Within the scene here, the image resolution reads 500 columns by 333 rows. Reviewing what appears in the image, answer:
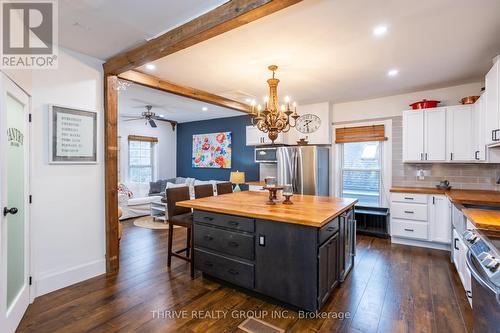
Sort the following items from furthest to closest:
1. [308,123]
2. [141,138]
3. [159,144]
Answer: [159,144], [141,138], [308,123]

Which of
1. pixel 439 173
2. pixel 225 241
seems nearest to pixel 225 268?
pixel 225 241

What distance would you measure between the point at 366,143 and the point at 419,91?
4.02 ft

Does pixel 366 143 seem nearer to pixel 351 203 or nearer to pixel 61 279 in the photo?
pixel 351 203

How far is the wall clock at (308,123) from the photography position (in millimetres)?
5234

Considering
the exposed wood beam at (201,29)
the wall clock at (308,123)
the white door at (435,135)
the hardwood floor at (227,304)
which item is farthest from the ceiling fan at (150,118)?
the white door at (435,135)

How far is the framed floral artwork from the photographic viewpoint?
6977mm

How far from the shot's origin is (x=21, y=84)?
7.40 ft

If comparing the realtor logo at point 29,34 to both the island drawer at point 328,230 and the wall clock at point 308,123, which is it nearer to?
the island drawer at point 328,230

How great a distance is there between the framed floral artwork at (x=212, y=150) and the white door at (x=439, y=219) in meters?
4.63

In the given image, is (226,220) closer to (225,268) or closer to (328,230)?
(225,268)

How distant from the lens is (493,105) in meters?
2.72

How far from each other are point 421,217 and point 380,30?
9.90ft

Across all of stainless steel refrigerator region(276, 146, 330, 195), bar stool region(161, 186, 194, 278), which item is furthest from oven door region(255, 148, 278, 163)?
bar stool region(161, 186, 194, 278)

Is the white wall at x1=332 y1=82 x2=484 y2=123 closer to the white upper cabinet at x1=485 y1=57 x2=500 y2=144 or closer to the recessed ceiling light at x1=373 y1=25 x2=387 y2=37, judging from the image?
the white upper cabinet at x1=485 y1=57 x2=500 y2=144
